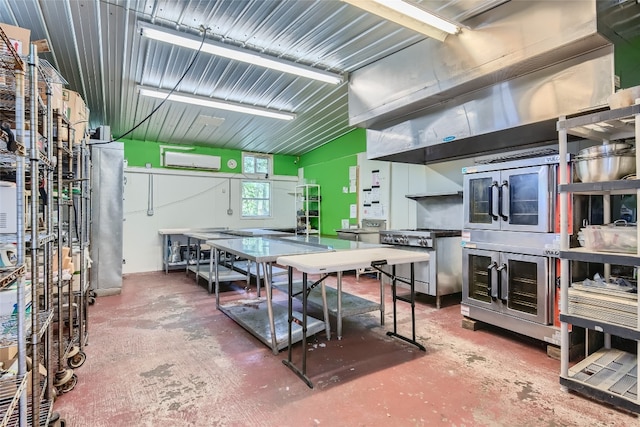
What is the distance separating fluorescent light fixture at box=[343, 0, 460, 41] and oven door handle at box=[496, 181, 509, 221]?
5.14 feet

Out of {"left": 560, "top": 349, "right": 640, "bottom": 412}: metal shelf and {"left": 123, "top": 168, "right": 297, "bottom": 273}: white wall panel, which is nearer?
{"left": 560, "top": 349, "right": 640, "bottom": 412}: metal shelf

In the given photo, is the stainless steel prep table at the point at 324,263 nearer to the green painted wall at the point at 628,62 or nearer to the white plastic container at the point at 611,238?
the white plastic container at the point at 611,238

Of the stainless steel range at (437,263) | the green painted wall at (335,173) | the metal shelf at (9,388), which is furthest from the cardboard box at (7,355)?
the green painted wall at (335,173)

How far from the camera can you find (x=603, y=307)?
2.21m

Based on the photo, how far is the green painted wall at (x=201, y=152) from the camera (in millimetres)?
7074

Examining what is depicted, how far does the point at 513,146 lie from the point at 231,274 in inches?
169

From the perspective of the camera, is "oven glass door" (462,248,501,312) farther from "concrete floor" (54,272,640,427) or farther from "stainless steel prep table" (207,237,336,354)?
"stainless steel prep table" (207,237,336,354)

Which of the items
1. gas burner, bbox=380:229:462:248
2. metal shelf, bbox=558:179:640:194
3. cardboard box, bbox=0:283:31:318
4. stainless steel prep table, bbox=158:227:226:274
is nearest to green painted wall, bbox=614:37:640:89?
metal shelf, bbox=558:179:640:194

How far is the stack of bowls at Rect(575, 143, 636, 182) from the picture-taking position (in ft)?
7.13

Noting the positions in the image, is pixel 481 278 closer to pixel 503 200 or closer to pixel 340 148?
pixel 503 200

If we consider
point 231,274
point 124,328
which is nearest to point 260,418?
point 124,328

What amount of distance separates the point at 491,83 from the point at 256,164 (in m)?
6.31

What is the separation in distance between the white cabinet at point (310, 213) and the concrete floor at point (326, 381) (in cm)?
467

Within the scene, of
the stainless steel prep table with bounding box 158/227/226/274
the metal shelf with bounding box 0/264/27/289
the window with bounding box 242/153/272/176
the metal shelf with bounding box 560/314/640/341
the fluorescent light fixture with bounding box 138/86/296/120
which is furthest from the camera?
the window with bounding box 242/153/272/176
